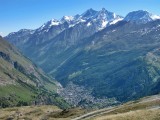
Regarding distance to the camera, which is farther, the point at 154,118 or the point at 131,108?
the point at 131,108

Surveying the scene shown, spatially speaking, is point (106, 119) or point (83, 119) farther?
point (83, 119)

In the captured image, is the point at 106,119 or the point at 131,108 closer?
the point at 106,119

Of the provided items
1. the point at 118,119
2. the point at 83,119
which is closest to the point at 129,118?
the point at 118,119

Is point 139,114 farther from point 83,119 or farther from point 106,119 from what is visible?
point 83,119

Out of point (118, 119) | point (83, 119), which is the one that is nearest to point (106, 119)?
point (118, 119)

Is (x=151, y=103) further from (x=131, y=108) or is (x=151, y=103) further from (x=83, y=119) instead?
(x=83, y=119)

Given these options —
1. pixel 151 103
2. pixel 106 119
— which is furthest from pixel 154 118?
pixel 151 103

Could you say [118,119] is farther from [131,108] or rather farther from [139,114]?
[131,108]
